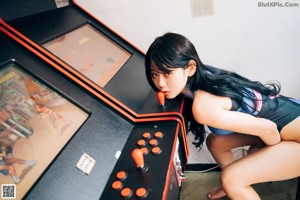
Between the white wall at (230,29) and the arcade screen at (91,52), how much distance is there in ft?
1.12

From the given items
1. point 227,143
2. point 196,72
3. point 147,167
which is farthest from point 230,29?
point 147,167

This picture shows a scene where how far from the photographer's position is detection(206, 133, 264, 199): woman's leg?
5.13 ft

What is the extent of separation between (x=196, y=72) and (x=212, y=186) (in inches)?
43.8

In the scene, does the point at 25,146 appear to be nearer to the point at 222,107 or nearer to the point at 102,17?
the point at 222,107

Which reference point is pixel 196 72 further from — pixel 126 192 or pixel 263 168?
pixel 126 192

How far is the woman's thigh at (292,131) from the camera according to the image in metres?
1.23

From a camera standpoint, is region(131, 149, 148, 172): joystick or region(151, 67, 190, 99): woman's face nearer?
region(131, 149, 148, 172): joystick

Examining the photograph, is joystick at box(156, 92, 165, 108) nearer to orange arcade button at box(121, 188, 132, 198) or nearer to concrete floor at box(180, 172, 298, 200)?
orange arcade button at box(121, 188, 132, 198)

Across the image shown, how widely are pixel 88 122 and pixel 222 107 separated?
603 mm

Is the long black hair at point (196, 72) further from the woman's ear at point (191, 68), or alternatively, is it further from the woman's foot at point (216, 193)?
the woman's foot at point (216, 193)

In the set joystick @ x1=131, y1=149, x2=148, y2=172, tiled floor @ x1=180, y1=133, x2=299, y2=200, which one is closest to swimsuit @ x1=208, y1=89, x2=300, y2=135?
joystick @ x1=131, y1=149, x2=148, y2=172

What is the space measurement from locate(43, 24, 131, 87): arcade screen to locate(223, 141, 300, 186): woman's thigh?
77cm

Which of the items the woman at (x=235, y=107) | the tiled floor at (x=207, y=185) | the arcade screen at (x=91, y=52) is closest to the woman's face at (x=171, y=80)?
the woman at (x=235, y=107)

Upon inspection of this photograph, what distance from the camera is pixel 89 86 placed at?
1.04 m
